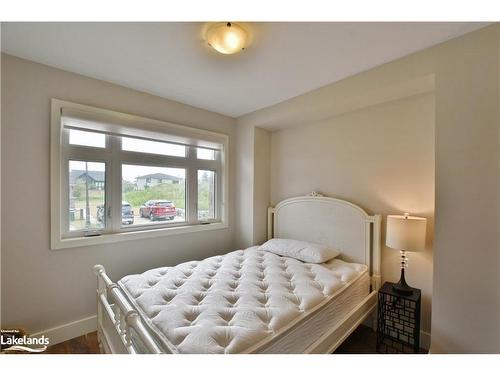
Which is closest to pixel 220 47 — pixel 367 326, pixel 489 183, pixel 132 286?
pixel 132 286

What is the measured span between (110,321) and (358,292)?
1870 mm

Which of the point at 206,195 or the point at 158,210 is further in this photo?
the point at 206,195

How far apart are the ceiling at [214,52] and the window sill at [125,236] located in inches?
58.4

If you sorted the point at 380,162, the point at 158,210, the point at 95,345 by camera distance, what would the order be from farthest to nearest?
the point at 158,210, the point at 380,162, the point at 95,345

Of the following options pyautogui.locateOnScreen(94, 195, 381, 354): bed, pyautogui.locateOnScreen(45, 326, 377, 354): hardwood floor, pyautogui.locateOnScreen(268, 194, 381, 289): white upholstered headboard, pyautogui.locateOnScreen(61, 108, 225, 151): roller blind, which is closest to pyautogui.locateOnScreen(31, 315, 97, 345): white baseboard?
pyautogui.locateOnScreen(45, 326, 377, 354): hardwood floor

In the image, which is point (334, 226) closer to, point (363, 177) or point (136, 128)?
point (363, 177)

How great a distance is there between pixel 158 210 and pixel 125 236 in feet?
1.50

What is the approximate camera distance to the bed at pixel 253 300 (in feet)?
3.44

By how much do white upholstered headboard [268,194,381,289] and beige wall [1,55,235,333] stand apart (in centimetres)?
192

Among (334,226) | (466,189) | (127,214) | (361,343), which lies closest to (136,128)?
(127,214)

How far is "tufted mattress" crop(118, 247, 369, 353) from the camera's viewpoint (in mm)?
1039

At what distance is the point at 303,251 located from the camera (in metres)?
2.16

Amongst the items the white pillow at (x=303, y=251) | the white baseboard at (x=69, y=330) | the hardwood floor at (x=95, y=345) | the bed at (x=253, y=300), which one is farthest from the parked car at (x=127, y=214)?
→ the white pillow at (x=303, y=251)

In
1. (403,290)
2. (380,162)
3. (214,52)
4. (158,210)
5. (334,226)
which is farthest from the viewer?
(158,210)
